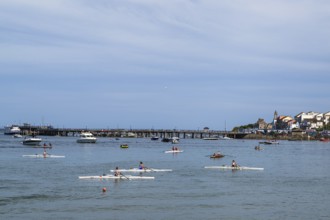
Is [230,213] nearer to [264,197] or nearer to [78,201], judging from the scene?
[264,197]

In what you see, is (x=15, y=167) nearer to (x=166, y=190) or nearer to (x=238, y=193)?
(x=166, y=190)

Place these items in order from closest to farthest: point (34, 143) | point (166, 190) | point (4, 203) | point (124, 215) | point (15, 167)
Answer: point (124, 215) → point (4, 203) → point (166, 190) → point (15, 167) → point (34, 143)

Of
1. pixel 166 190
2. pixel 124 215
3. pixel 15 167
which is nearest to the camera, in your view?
pixel 124 215

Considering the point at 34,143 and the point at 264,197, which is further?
the point at 34,143

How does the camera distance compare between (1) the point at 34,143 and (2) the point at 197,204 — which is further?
(1) the point at 34,143

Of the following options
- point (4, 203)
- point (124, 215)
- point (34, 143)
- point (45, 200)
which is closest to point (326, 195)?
point (124, 215)

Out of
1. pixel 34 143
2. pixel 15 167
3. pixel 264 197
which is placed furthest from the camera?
pixel 34 143

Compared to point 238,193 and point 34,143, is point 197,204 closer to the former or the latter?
point 238,193

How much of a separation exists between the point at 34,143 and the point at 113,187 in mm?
98928

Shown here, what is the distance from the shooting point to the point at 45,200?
138 ft

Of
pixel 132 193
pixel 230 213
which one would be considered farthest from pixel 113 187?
pixel 230 213

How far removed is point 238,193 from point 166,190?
6052 mm

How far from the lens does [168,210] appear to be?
38406mm

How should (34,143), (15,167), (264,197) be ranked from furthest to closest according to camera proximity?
1. (34,143)
2. (15,167)
3. (264,197)
